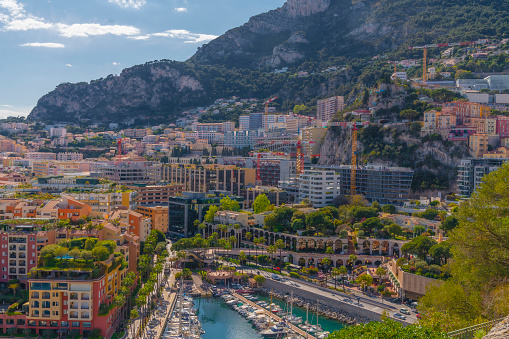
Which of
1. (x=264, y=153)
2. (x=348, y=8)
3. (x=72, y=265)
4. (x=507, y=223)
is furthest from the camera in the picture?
(x=348, y=8)

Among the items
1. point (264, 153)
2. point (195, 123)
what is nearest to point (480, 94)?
point (264, 153)

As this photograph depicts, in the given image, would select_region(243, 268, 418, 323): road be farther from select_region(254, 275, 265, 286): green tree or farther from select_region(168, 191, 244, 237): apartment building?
select_region(168, 191, 244, 237): apartment building

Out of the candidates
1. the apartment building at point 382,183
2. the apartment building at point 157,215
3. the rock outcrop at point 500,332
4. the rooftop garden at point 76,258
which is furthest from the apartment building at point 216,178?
the rock outcrop at point 500,332

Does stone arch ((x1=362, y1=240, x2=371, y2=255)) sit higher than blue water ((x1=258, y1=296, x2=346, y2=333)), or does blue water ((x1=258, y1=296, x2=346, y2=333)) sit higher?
stone arch ((x1=362, y1=240, x2=371, y2=255))

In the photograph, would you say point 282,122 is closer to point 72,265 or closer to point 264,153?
point 264,153

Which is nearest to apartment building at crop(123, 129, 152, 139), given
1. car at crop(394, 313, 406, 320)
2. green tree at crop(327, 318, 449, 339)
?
car at crop(394, 313, 406, 320)

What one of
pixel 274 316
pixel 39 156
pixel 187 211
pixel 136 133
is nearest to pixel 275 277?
pixel 274 316
